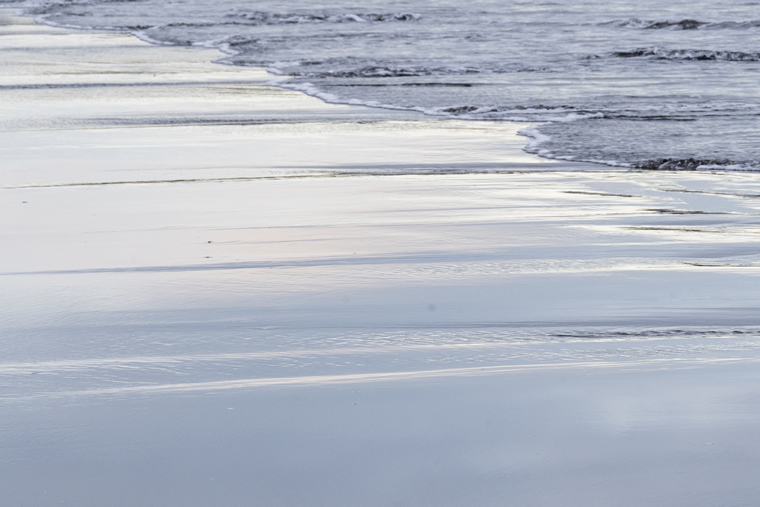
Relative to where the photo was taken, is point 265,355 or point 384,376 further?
point 265,355

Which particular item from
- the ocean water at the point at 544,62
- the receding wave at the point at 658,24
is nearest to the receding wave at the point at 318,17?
the ocean water at the point at 544,62

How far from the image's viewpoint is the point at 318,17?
26188 millimetres

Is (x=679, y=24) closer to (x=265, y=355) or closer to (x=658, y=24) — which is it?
(x=658, y=24)

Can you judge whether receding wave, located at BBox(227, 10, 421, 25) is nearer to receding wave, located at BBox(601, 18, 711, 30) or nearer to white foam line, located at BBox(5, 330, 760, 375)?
receding wave, located at BBox(601, 18, 711, 30)

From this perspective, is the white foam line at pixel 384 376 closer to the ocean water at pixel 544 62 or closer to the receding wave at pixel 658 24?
the ocean water at pixel 544 62

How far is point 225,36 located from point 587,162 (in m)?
14.6

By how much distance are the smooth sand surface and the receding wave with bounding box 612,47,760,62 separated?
8.62 metres

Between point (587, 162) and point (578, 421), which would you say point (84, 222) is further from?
point (587, 162)

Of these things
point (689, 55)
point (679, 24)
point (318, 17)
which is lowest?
point (689, 55)

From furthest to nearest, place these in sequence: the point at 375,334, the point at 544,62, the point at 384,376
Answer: the point at 544,62, the point at 375,334, the point at 384,376

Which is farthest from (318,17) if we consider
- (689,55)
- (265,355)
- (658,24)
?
(265,355)

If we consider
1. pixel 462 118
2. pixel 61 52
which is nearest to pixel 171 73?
pixel 61 52

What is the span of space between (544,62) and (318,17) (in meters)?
13.8

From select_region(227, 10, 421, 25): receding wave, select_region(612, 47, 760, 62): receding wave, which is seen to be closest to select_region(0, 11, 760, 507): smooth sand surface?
select_region(612, 47, 760, 62): receding wave
